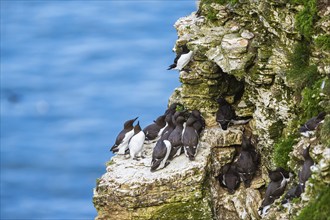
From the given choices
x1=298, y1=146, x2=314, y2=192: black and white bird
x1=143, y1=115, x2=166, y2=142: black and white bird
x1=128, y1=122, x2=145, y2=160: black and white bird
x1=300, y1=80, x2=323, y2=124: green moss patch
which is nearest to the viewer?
x1=298, y1=146, x2=314, y2=192: black and white bird

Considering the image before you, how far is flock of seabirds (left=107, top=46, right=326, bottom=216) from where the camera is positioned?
23953mm

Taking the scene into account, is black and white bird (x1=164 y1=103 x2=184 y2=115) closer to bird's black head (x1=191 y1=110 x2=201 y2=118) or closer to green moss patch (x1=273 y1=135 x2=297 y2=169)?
bird's black head (x1=191 y1=110 x2=201 y2=118)

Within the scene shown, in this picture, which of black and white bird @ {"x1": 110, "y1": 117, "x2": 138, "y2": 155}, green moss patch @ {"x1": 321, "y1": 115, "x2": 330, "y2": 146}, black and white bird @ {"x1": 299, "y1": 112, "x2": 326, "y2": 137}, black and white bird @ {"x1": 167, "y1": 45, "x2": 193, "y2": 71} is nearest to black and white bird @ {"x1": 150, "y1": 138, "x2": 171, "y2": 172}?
black and white bird @ {"x1": 110, "y1": 117, "x2": 138, "y2": 155}

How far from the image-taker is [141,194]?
→ 78.0 feet

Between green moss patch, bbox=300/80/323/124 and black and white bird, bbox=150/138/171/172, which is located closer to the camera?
green moss patch, bbox=300/80/323/124

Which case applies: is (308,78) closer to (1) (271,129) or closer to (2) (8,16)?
(1) (271,129)

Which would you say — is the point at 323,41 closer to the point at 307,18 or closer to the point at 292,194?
the point at 307,18

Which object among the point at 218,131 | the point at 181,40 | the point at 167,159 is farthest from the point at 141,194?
the point at 181,40

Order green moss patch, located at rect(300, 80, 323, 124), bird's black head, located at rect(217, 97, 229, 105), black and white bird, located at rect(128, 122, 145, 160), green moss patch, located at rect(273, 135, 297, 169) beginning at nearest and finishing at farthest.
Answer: green moss patch, located at rect(300, 80, 323, 124) < green moss patch, located at rect(273, 135, 297, 169) < black and white bird, located at rect(128, 122, 145, 160) < bird's black head, located at rect(217, 97, 229, 105)

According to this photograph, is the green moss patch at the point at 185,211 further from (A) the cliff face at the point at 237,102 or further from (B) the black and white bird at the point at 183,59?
(B) the black and white bird at the point at 183,59

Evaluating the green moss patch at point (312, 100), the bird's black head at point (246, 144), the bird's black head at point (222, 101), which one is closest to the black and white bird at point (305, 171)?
the green moss patch at point (312, 100)

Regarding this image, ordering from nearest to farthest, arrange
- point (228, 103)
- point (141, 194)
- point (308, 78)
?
point (308, 78) < point (141, 194) < point (228, 103)

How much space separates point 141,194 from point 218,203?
76.8 inches

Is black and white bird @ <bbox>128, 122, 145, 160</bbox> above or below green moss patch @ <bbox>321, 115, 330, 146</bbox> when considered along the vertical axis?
above
